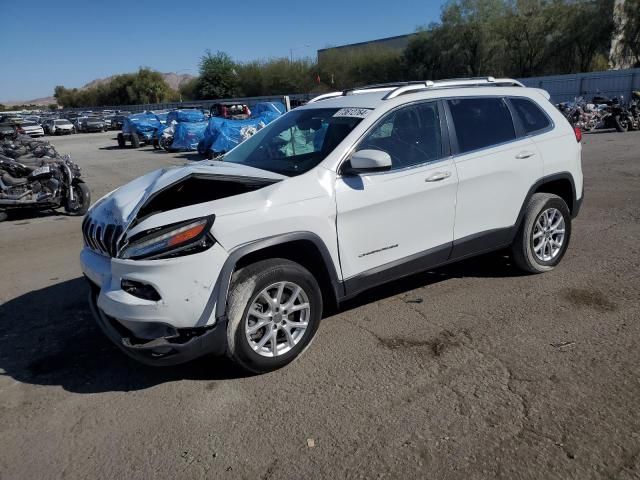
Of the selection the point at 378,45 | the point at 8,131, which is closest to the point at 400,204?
the point at 8,131

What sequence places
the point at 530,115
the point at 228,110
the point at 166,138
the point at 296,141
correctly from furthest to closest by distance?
1. the point at 228,110
2. the point at 166,138
3. the point at 530,115
4. the point at 296,141

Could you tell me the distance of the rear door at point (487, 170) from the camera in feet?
13.9

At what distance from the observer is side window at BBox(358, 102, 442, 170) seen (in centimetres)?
387

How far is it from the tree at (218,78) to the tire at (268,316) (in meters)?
70.5

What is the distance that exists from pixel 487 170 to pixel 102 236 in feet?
10.1

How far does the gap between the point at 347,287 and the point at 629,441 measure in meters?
1.89

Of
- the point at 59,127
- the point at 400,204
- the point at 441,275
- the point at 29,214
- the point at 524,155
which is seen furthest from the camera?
the point at 59,127

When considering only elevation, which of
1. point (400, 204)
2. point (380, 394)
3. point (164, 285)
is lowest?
point (380, 394)

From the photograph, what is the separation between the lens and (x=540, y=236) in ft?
16.1

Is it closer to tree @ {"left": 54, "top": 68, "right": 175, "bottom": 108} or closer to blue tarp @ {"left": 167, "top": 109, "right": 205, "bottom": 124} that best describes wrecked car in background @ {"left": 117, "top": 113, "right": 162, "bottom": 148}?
blue tarp @ {"left": 167, "top": 109, "right": 205, "bottom": 124}

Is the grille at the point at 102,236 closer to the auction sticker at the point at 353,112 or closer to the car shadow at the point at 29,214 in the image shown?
the auction sticker at the point at 353,112

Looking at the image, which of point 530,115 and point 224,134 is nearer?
point 530,115

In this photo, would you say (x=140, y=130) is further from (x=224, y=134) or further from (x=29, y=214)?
(x=29, y=214)

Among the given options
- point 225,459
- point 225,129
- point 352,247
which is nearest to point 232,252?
point 352,247
